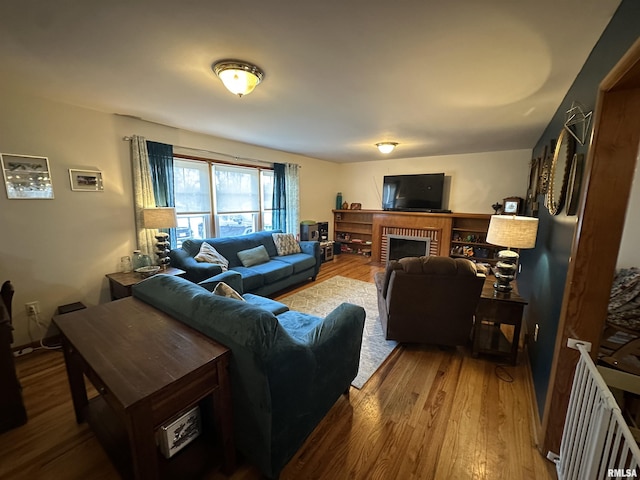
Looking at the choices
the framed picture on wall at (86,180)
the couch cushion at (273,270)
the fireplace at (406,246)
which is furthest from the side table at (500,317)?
the framed picture on wall at (86,180)

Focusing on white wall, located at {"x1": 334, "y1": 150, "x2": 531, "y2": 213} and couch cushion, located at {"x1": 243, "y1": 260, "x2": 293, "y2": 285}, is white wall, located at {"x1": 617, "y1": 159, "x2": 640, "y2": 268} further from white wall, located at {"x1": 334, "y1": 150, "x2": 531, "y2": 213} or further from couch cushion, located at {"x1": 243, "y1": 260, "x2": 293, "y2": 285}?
couch cushion, located at {"x1": 243, "y1": 260, "x2": 293, "y2": 285}

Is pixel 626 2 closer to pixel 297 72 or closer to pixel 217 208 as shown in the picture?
pixel 297 72

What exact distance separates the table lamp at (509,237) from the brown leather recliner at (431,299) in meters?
0.36

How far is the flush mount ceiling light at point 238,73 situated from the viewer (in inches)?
67.1

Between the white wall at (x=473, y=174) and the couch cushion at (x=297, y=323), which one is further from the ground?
the white wall at (x=473, y=174)

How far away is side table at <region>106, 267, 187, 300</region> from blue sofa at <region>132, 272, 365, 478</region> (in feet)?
3.93

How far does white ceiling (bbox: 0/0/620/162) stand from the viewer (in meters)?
1.24

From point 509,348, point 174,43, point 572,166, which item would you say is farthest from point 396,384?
point 174,43

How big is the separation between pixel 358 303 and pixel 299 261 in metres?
1.16

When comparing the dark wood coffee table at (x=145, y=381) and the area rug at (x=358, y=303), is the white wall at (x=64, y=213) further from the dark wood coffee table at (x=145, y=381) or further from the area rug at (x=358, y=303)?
the area rug at (x=358, y=303)

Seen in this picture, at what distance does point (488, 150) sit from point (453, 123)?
2310 mm

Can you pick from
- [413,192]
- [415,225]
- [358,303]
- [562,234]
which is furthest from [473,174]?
[562,234]

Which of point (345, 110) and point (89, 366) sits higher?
point (345, 110)

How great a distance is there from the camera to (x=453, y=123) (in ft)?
9.96
